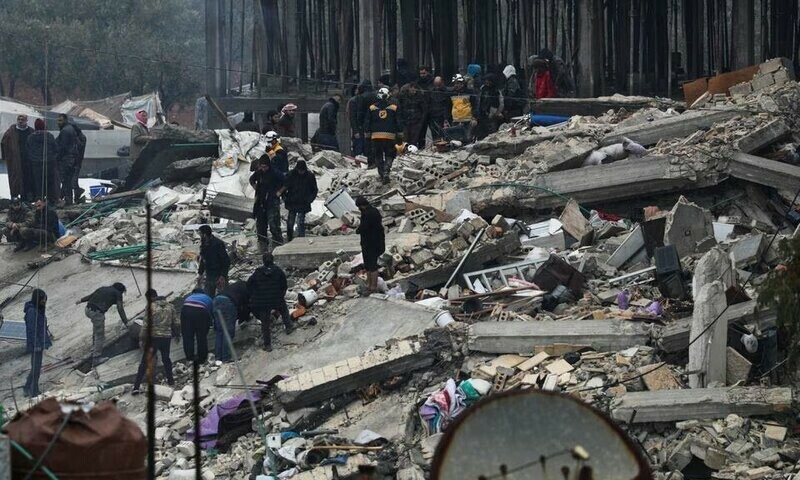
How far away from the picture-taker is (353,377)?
51.6ft

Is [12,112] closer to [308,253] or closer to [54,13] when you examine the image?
[54,13]

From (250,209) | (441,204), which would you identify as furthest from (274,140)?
(441,204)

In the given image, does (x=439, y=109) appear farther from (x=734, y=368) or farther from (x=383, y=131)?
(x=734, y=368)

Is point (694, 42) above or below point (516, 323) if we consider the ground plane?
above

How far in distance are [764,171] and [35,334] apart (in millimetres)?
9113

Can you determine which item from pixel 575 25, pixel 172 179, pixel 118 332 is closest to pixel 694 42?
pixel 575 25

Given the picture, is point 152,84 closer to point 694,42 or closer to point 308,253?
point 694,42

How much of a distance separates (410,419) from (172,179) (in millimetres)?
11035

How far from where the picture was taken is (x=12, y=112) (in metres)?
37.2

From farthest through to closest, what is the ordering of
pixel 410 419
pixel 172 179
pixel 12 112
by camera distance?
1. pixel 12 112
2. pixel 172 179
3. pixel 410 419

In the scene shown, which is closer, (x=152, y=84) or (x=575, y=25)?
(x=575, y=25)

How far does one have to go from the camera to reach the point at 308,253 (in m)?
19.0

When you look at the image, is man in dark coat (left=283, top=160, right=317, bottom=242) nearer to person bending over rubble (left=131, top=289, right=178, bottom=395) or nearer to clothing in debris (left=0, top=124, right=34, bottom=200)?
person bending over rubble (left=131, top=289, right=178, bottom=395)

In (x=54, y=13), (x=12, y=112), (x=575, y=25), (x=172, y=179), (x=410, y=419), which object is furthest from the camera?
(x=54, y=13)
